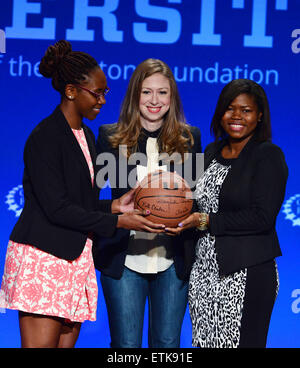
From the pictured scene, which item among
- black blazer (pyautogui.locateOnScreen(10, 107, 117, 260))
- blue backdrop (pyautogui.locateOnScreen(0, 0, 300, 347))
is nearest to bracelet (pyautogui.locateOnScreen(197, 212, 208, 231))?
black blazer (pyautogui.locateOnScreen(10, 107, 117, 260))

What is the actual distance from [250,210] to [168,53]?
5.49 feet

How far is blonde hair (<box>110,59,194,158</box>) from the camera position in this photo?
2775 millimetres

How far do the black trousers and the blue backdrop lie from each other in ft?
5.01

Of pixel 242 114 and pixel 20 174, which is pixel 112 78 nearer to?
pixel 20 174

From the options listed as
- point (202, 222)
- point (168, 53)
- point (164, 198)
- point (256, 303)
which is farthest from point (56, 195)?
point (168, 53)

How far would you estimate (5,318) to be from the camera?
4.13m

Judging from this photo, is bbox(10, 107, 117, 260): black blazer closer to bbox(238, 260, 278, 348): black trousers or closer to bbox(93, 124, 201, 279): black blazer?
bbox(93, 124, 201, 279): black blazer

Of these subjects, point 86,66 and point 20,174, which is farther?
point 20,174

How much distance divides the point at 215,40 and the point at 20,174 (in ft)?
4.98

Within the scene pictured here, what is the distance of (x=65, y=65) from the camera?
2445 mm
